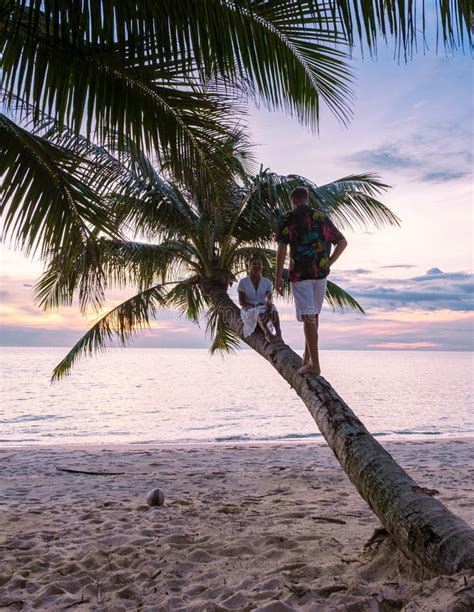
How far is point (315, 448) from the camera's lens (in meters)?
12.2

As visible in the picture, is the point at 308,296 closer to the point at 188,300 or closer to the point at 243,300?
the point at 243,300

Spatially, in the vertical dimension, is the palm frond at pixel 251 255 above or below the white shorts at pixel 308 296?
above

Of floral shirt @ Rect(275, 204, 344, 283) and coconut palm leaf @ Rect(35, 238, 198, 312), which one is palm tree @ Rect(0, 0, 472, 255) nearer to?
floral shirt @ Rect(275, 204, 344, 283)

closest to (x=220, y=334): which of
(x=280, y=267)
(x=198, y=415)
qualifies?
(x=280, y=267)

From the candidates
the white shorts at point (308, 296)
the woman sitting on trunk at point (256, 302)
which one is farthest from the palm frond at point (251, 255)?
the white shorts at point (308, 296)

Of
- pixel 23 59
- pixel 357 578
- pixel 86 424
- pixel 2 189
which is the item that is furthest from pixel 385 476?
pixel 86 424

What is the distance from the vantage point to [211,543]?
197 inches

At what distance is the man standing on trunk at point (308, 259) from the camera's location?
5.36 meters

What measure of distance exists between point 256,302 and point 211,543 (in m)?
2.86

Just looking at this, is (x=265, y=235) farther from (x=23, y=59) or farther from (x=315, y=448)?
(x=23, y=59)

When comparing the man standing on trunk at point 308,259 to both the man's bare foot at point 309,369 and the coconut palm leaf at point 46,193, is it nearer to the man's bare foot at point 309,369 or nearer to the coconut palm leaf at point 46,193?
the man's bare foot at point 309,369

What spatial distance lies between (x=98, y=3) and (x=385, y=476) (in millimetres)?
3667

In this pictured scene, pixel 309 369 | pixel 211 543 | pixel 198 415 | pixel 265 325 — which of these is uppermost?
pixel 265 325

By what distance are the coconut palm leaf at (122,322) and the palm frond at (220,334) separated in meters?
1.36
